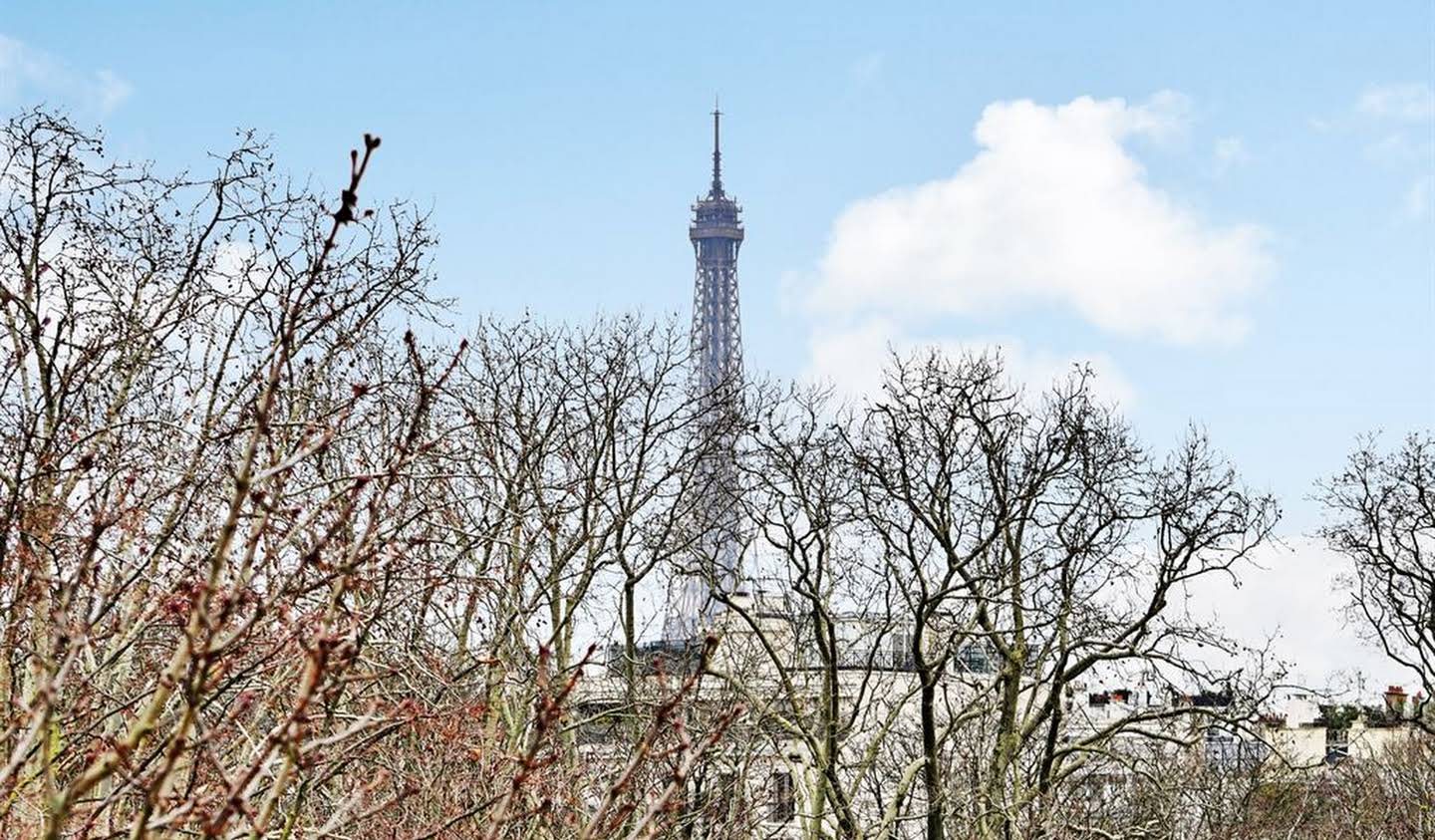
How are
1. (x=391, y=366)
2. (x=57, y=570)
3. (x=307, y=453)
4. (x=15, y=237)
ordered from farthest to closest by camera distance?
1. (x=391, y=366)
2. (x=15, y=237)
3. (x=57, y=570)
4. (x=307, y=453)

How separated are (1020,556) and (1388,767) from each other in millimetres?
20271

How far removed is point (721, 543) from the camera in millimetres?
22578

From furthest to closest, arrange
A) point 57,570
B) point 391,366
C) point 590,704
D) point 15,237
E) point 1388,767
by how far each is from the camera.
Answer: point 1388,767 → point 590,704 → point 391,366 → point 15,237 → point 57,570

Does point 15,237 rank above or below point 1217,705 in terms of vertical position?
above

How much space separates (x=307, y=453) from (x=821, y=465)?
17005 mm

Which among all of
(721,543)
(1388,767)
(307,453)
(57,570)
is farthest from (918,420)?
(1388,767)

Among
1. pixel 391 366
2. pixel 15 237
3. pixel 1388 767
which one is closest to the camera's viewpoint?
pixel 15 237

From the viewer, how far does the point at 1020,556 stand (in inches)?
817

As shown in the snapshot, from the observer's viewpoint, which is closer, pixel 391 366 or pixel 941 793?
pixel 941 793

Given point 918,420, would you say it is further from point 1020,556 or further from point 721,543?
point 721,543

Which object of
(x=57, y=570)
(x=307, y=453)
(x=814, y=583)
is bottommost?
(x=307, y=453)

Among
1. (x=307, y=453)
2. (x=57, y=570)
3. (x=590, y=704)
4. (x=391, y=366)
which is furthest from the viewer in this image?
(x=590, y=704)

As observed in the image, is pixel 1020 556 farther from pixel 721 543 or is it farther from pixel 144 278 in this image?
pixel 144 278

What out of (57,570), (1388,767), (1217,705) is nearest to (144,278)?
(57,570)
